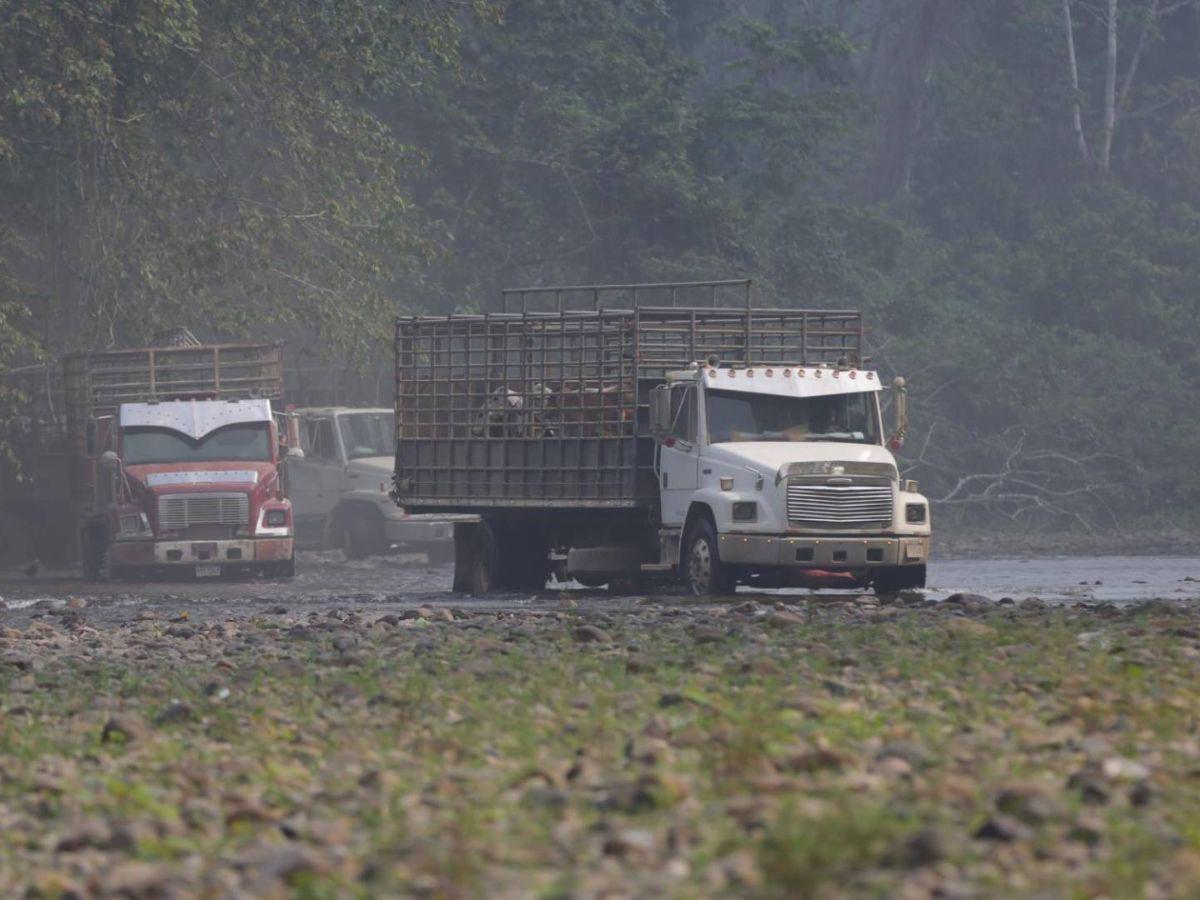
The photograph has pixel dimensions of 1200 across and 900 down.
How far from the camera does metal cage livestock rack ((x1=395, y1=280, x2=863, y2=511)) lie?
20.9m

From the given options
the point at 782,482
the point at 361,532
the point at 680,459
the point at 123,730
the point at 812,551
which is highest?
the point at 680,459

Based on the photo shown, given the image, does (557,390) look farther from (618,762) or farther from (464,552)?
(618,762)

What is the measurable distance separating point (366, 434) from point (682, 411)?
41.5ft

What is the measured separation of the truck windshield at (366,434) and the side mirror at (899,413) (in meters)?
13.1

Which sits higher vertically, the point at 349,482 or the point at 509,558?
the point at 349,482

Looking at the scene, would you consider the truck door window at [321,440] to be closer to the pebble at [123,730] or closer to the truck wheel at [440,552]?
the truck wheel at [440,552]

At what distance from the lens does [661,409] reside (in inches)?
784

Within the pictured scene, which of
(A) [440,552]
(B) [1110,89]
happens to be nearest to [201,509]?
(A) [440,552]

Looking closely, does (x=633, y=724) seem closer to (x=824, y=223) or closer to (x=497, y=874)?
(x=497, y=874)

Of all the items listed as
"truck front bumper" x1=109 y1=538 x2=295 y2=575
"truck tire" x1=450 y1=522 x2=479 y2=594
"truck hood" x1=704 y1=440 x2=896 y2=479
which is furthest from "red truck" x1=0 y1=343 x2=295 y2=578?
"truck hood" x1=704 y1=440 x2=896 y2=479

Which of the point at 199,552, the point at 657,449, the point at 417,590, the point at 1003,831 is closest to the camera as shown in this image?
the point at 1003,831

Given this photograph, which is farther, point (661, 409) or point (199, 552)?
point (199, 552)

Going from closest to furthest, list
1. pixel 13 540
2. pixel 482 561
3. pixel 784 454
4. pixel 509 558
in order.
→ pixel 784 454 < pixel 509 558 < pixel 482 561 < pixel 13 540

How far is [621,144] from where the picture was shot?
40906mm
